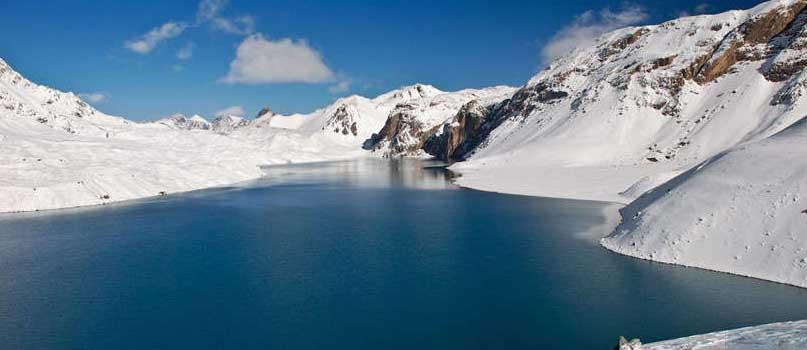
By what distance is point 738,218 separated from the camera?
3438 centimetres

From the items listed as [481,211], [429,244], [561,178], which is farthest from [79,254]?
[561,178]

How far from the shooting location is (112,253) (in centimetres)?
3981

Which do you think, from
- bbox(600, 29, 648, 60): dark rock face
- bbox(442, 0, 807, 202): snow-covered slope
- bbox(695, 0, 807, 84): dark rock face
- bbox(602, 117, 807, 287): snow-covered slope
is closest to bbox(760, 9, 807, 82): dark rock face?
bbox(442, 0, 807, 202): snow-covered slope

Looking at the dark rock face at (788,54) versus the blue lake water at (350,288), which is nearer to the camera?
the blue lake water at (350,288)

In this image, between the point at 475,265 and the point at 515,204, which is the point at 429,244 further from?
the point at 515,204

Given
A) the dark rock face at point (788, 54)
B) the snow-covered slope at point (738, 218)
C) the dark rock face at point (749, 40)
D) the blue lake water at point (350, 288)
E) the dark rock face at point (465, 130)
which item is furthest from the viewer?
the dark rock face at point (465, 130)

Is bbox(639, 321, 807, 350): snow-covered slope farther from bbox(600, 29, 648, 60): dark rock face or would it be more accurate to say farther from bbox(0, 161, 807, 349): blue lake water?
bbox(600, 29, 648, 60): dark rock face

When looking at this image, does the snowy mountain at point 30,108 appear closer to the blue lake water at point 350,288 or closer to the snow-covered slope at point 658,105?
the snow-covered slope at point 658,105

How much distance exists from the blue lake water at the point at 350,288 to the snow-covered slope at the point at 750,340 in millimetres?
1789

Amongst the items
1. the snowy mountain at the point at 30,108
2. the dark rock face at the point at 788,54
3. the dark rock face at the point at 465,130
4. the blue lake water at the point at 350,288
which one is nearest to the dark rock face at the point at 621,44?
the dark rock face at the point at 788,54

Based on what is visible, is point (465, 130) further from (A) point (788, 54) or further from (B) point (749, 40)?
(A) point (788, 54)

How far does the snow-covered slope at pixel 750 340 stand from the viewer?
19109mm

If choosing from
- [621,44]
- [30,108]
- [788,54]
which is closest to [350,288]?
[788,54]

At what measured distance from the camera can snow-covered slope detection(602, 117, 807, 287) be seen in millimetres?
31031
